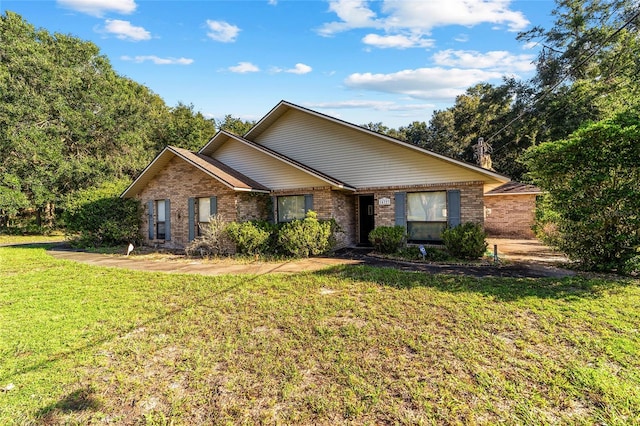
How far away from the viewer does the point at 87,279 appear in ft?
27.7

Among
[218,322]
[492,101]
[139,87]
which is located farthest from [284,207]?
[139,87]

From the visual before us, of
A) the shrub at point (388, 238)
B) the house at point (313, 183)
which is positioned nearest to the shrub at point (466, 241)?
the house at point (313, 183)

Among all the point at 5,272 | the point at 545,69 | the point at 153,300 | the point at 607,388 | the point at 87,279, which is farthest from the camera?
the point at 545,69

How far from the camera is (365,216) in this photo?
47.9 ft

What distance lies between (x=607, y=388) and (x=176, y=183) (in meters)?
14.8

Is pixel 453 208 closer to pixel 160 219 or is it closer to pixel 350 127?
pixel 350 127

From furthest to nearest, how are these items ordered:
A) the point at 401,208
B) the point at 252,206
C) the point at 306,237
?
the point at 252,206, the point at 401,208, the point at 306,237

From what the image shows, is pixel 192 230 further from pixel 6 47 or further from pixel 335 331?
pixel 6 47

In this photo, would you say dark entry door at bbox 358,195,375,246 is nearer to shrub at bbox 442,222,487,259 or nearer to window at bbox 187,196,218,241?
shrub at bbox 442,222,487,259

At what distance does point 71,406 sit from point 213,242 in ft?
29.1

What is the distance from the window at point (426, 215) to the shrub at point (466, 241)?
1.28 m

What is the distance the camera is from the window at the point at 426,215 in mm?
11828


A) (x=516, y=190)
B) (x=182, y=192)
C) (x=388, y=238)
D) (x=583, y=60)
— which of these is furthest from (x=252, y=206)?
(x=583, y=60)

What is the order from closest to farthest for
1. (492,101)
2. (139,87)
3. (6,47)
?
1. (6,47)
2. (492,101)
3. (139,87)
